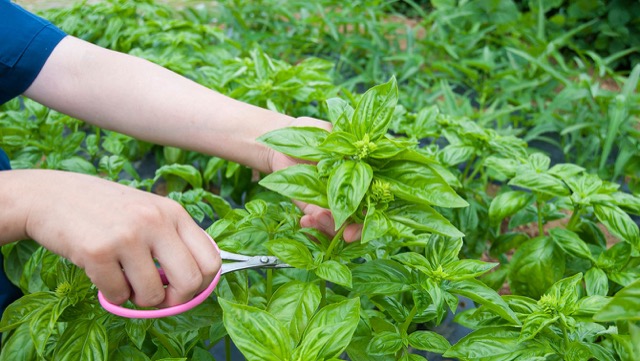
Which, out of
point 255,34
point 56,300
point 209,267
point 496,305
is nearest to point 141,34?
point 255,34

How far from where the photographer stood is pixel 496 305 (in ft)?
3.30

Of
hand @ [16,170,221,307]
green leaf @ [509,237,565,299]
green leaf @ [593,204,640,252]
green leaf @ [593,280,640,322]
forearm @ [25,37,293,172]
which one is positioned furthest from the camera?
green leaf @ [509,237,565,299]

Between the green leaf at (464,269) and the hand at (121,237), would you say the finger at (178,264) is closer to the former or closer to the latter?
the hand at (121,237)

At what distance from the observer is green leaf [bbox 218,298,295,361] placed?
85 centimetres

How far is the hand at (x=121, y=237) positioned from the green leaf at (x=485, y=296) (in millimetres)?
441

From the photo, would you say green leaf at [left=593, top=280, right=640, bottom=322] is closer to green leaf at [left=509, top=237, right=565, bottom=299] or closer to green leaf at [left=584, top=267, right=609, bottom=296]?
green leaf at [left=584, top=267, right=609, bottom=296]

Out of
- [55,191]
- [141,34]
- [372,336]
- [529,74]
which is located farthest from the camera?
[529,74]

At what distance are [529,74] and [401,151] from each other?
90.5 inches

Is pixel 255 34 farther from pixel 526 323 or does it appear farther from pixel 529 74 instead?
pixel 526 323

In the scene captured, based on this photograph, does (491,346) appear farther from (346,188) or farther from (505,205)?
(505,205)

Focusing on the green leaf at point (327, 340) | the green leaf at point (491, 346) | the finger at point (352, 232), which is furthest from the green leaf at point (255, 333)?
the green leaf at point (491, 346)

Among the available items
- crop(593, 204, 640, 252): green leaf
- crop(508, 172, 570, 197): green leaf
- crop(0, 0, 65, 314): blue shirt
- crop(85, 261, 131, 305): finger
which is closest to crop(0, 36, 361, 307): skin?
crop(85, 261, 131, 305): finger

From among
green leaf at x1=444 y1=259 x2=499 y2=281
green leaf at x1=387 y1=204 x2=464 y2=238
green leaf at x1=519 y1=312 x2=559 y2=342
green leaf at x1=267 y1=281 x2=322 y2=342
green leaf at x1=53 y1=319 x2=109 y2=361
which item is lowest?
green leaf at x1=519 y1=312 x2=559 y2=342

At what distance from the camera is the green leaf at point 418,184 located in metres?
0.91
